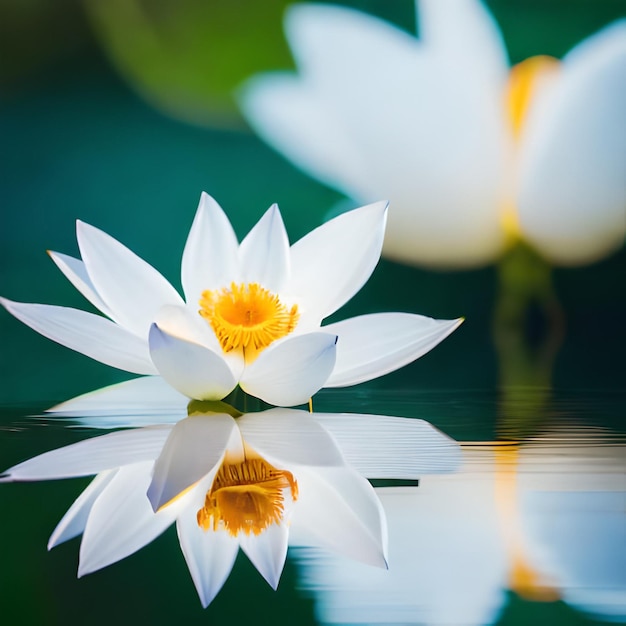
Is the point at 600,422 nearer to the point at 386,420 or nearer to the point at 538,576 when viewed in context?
the point at 386,420

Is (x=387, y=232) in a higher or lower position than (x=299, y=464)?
higher

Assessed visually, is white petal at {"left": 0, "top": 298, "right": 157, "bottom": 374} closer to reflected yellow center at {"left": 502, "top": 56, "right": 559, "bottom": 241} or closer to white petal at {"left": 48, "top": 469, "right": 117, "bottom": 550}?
white petal at {"left": 48, "top": 469, "right": 117, "bottom": 550}

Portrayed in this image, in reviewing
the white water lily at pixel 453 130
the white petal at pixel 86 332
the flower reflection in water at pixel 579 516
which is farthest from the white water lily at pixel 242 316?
the white water lily at pixel 453 130

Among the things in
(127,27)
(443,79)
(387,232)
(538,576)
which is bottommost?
(538,576)

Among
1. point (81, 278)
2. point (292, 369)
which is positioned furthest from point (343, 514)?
point (81, 278)

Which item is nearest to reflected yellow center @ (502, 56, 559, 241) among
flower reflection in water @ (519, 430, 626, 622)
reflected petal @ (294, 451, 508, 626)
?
flower reflection in water @ (519, 430, 626, 622)

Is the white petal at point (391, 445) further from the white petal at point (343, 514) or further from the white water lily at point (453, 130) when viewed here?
the white water lily at point (453, 130)

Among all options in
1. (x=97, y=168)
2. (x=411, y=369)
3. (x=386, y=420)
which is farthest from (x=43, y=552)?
(x=97, y=168)
